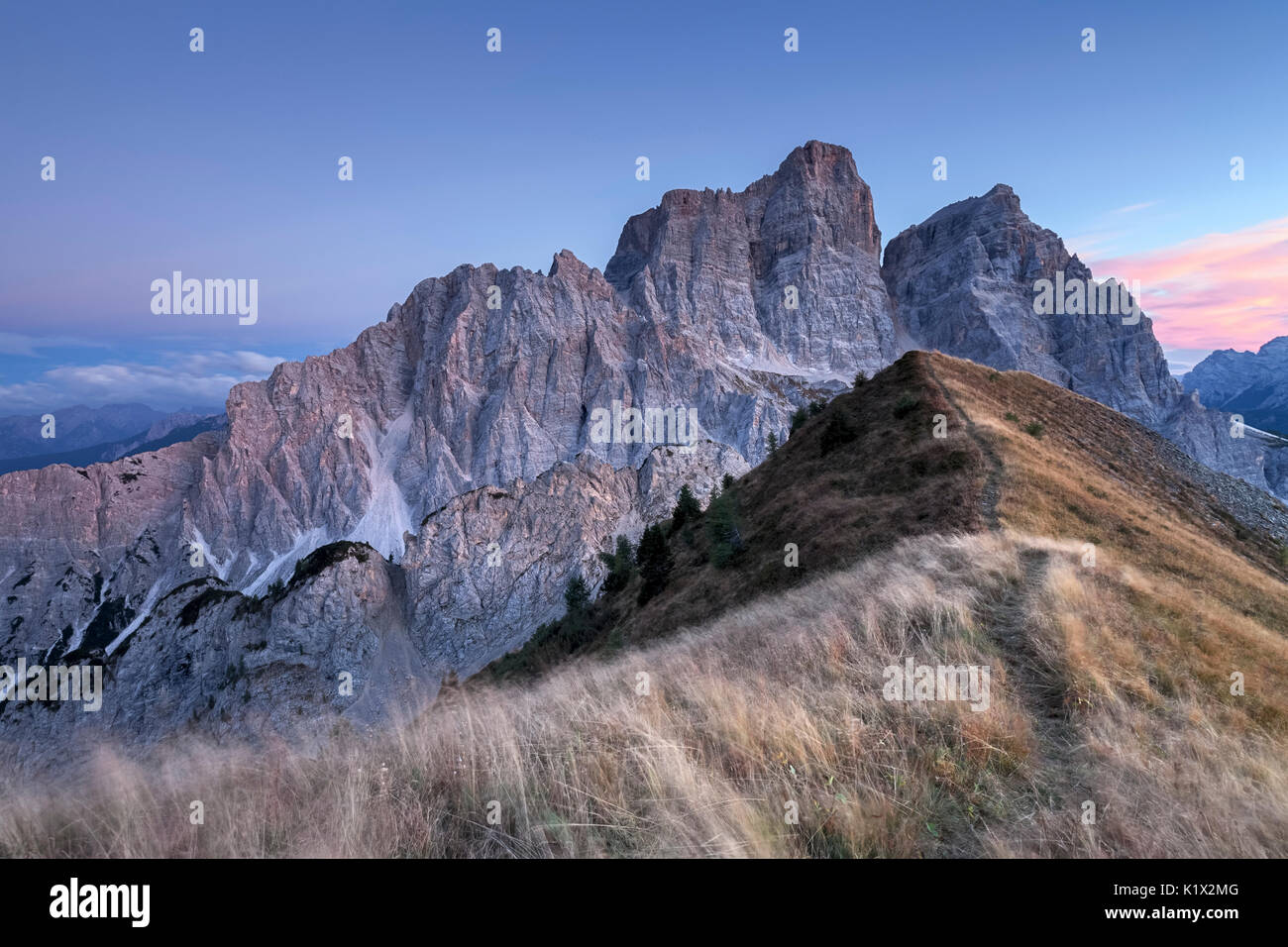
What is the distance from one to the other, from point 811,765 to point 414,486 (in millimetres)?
170689

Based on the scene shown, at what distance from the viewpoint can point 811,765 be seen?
4.00 m

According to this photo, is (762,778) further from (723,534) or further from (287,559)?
(287,559)

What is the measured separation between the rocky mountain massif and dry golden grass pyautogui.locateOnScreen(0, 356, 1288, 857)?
103 metres

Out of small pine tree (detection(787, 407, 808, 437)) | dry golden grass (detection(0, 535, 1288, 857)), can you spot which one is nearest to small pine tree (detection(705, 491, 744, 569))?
small pine tree (detection(787, 407, 808, 437))

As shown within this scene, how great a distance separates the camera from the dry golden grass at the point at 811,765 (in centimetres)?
330

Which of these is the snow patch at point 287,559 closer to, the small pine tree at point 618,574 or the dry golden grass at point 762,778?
the small pine tree at point 618,574

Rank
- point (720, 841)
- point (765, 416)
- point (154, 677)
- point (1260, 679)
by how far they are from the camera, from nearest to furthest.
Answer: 1. point (720, 841)
2. point (1260, 679)
3. point (154, 677)
4. point (765, 416)

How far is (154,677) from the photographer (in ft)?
325

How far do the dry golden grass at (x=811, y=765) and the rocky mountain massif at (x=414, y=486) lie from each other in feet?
338

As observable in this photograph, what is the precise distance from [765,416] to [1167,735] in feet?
513

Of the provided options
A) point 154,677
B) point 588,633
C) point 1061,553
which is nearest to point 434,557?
point 154,677

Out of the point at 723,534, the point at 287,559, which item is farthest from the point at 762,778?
the point at 287,559
